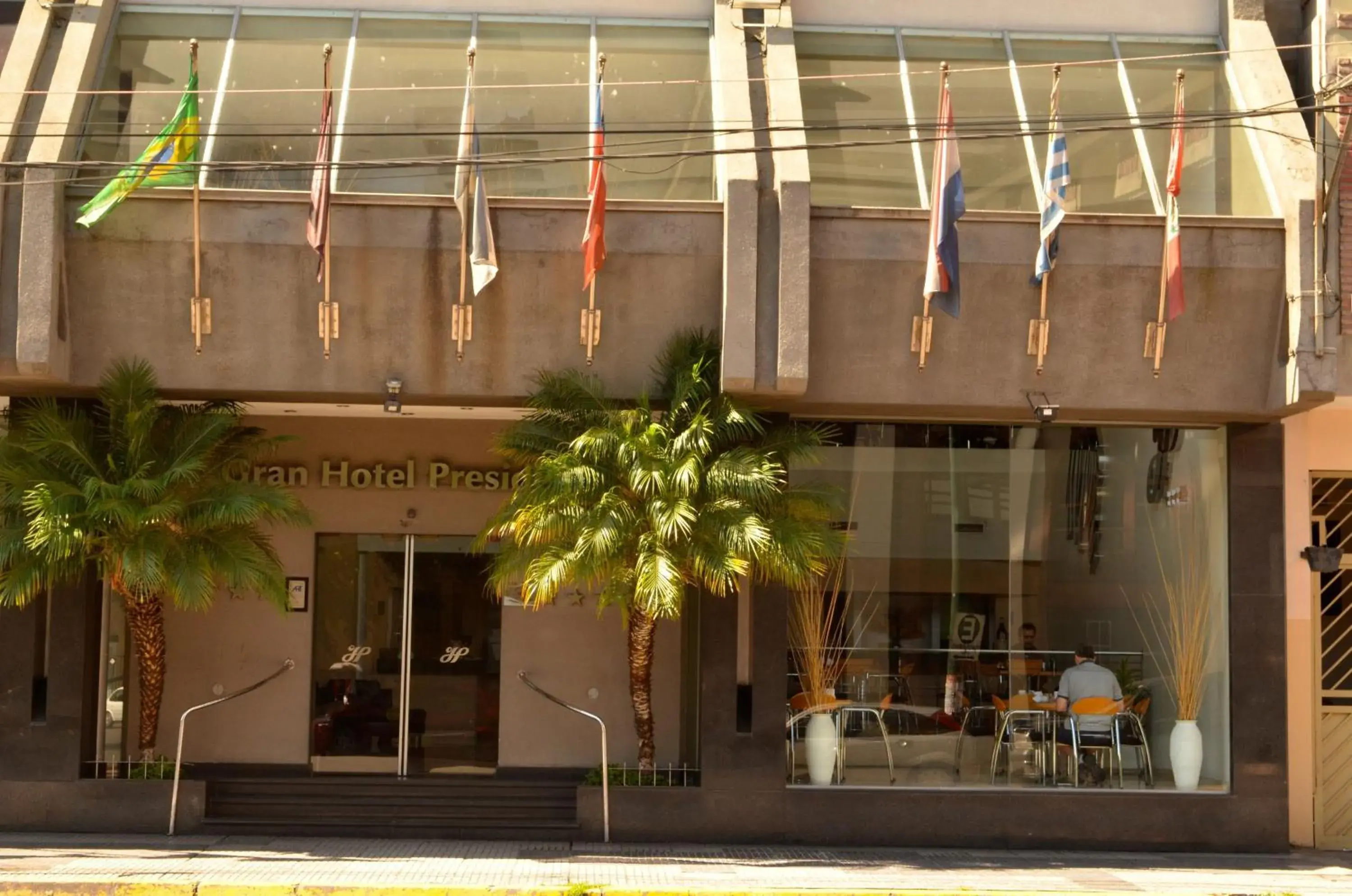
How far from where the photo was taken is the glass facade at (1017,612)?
14820mm

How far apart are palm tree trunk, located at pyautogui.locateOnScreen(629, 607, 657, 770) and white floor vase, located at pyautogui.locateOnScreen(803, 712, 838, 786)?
1564 mm

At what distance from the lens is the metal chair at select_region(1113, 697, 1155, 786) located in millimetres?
14836

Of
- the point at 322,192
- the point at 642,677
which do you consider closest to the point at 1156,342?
the point at 642,677

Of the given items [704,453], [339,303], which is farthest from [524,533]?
[339,303]

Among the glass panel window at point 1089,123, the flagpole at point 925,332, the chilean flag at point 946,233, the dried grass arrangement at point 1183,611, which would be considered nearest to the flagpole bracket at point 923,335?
the flagpole at point 925,332

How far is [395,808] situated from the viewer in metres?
14.9

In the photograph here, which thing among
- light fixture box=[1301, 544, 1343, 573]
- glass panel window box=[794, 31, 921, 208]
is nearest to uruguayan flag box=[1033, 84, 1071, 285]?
glass panel window box=[794, 31, 921, 208]

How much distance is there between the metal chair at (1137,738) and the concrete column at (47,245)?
1095 centimetres

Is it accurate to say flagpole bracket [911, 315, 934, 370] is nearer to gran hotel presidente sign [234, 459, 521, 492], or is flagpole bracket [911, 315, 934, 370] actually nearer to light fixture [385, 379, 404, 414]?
gran hotel presidente sign [234, 459, 521, 492]

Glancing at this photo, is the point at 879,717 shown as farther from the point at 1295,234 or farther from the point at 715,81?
the point at 715,81

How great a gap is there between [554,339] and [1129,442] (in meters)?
6.21

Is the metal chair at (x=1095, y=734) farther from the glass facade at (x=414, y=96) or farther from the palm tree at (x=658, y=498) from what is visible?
the glass facade at (x=414, y=96)

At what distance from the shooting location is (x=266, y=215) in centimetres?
1378

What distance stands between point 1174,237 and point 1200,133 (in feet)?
6.61
